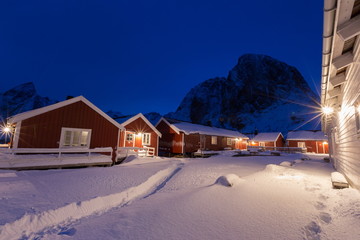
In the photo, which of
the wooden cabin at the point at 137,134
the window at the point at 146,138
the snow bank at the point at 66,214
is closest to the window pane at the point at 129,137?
the wooden cabin at the point at 137,134

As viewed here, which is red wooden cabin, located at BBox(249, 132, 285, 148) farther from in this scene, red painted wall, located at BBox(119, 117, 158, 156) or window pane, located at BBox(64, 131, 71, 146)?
window pane, located at BBox(64, 131, 71, 146)

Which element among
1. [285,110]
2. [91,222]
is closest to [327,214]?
[91,222]

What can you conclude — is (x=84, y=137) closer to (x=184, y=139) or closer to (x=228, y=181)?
(x=228, y=181)

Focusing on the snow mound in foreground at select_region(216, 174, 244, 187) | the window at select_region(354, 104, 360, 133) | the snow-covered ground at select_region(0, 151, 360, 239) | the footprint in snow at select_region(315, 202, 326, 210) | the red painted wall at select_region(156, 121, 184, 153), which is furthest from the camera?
the red painted wall at select_region(156, 121, 184, 153)

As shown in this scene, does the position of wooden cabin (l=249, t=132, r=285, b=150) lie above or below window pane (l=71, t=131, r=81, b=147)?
above

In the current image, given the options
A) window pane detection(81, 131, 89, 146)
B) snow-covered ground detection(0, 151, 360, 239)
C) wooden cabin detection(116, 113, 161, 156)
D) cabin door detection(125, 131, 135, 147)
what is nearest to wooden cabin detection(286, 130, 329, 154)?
wooden cabin detection(116, 113, 161, 156)

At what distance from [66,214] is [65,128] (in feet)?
31.2

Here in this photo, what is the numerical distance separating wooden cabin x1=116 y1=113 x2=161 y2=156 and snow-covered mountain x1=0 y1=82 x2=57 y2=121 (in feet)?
355

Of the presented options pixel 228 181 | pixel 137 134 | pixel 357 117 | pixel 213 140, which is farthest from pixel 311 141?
pixel 228 181

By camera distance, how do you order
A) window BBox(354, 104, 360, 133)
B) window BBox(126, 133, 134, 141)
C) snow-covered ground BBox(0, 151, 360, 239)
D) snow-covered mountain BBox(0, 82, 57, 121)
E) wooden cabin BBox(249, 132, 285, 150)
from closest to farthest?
snow-covered ground BBox(0, 151, 360, 239) < window BBox(354, 104, 360, 133) < window BBox(126, 133, 134, 141) < wooden cabin BBox(249, 132, 285, 150) < snow-covered mountain BBox(0, 82, 57, 121)

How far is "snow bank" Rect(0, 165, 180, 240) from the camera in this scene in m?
3.25

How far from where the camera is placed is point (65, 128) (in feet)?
38.7

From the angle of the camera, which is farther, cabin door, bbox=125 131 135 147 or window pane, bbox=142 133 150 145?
window pane, bbox=142 133 150 145

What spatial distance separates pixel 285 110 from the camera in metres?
68.0
